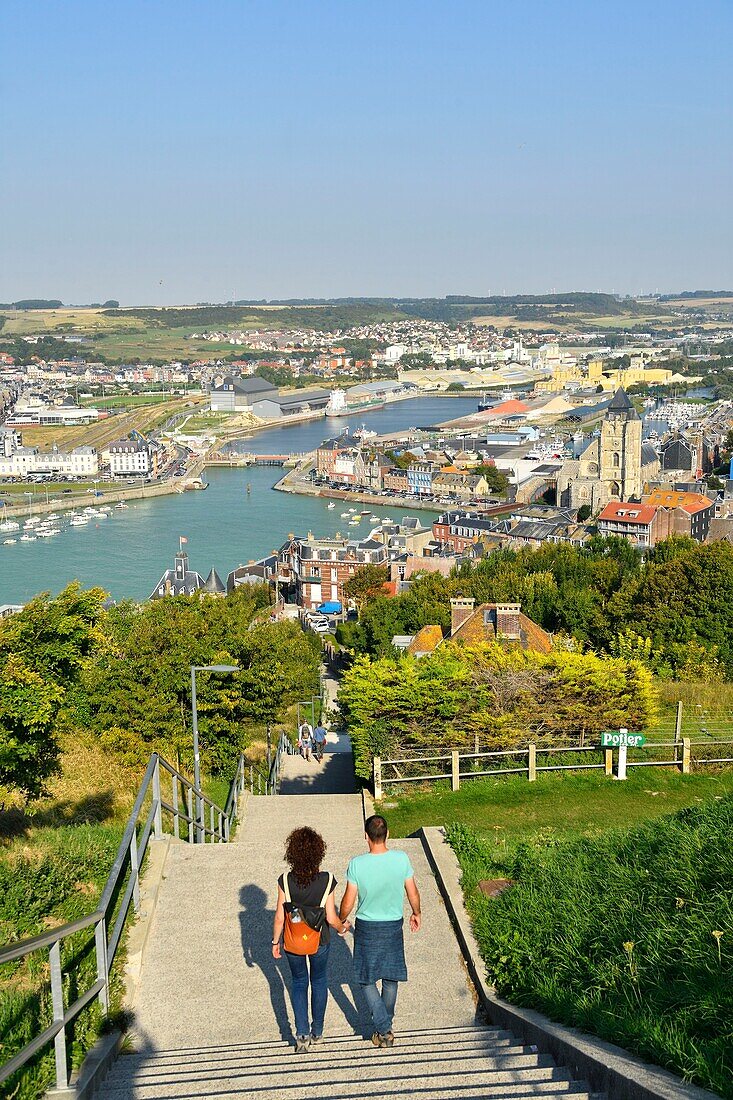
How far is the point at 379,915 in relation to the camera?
7.73 feet

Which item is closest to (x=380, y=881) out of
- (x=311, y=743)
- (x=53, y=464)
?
(x=311, y=743)

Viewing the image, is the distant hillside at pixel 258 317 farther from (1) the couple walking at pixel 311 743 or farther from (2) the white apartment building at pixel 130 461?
(1) the couple walking at pixel 311 743

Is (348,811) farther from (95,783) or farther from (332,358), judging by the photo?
(332,358)

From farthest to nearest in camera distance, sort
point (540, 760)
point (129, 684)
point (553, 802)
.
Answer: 1. point (129, 684)
2. point (540, 760)
3. point (553, 802)

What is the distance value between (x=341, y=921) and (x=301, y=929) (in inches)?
3.3

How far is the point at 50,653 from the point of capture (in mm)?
4848

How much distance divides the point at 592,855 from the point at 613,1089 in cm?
144

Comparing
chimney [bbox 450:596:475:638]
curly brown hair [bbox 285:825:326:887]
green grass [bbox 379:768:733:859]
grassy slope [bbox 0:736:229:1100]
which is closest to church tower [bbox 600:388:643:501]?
chimney [bbox 450:596:475:638]

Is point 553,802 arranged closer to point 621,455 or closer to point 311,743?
point 311,743

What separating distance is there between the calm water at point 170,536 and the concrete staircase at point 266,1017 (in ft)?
78.1

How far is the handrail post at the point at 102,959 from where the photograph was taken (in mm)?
2297

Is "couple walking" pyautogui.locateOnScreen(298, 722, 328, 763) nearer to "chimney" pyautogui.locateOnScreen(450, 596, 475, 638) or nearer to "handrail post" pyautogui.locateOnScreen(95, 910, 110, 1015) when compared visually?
"chimney" pyautogui.locateOnScreen(450, 596, 475, 638)

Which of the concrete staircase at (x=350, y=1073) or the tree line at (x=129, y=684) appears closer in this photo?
the concrete staircase at (x=350, y=1073)

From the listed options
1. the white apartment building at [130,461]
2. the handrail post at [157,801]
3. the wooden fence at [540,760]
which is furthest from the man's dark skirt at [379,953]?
the white apartment building at [130,461]
